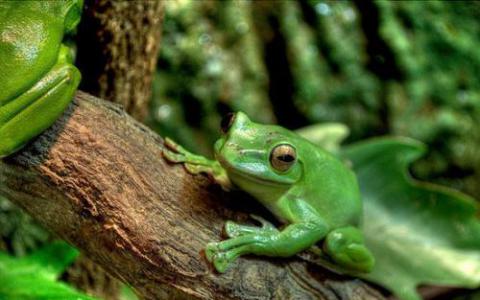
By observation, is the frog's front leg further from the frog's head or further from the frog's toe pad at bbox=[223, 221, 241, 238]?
the frog's head

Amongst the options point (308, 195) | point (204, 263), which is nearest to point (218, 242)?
point (204, 263)

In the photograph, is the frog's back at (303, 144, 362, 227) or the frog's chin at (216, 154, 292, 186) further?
the frog's back at (303, 144, 362, 227)

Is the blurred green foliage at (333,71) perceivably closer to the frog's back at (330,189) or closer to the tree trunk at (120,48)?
the tree trunk at (120,48)

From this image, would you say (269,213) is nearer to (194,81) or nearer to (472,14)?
(194,81)

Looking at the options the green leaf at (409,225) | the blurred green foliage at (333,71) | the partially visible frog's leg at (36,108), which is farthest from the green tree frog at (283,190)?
the blurred green foliage at (333,71)

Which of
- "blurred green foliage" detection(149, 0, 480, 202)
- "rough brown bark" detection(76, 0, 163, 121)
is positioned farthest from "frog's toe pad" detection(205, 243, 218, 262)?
"blurred green foliage" detection(149, 0, 480, 202)

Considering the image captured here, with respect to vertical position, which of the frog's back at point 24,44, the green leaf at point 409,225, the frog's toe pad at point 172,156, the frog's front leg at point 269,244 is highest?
the frog's back at point 24,44

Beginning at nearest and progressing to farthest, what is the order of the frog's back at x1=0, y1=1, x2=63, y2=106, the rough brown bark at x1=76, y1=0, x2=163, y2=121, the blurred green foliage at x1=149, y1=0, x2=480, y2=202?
the frog's back at x1=0, y1=1, x2=63, y2=106 → the rough brown bark at x1=76, y1=0, x2=163, y2=121 → the blurred green foliage at x1=149, y1=0, x2=480, y2=202
